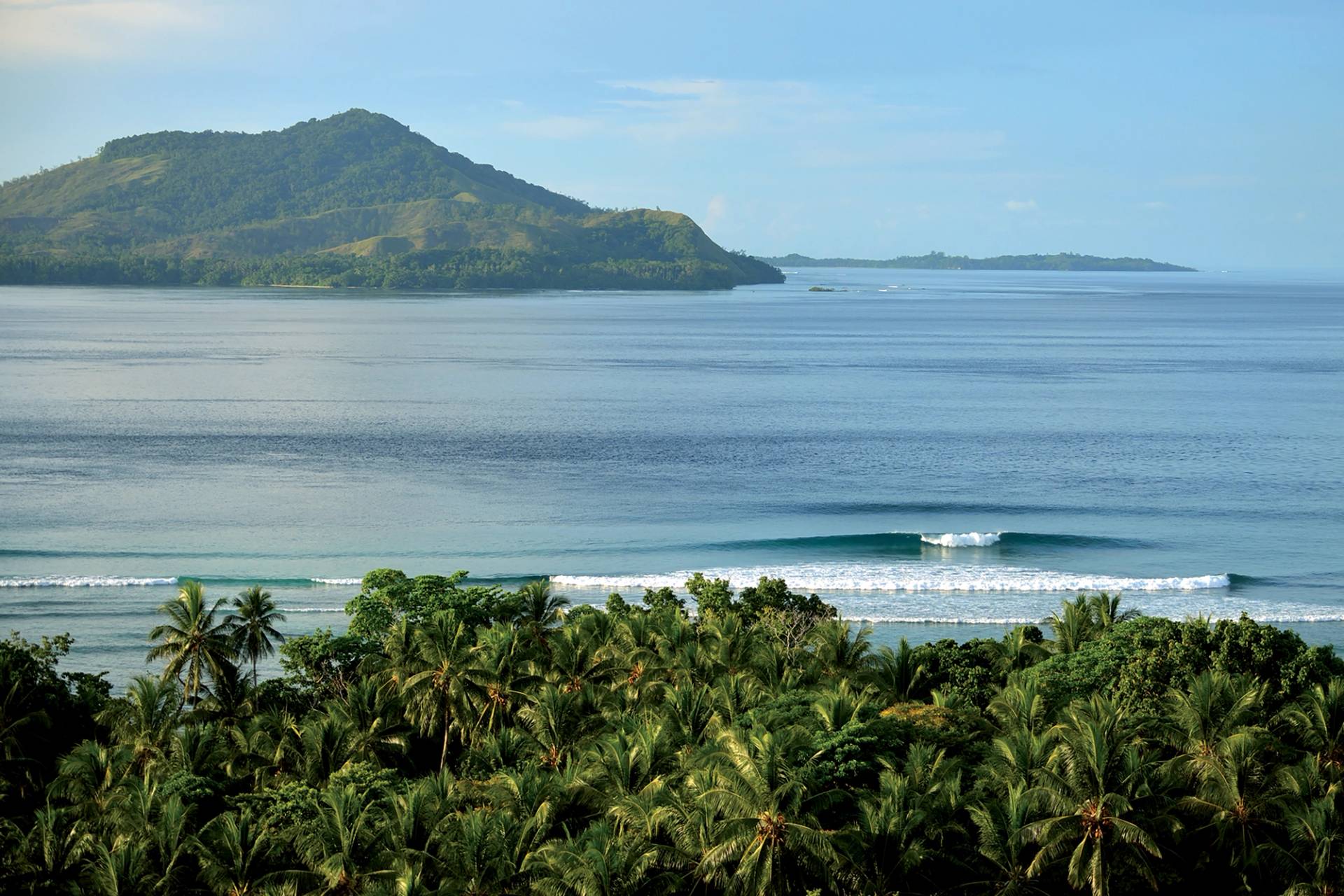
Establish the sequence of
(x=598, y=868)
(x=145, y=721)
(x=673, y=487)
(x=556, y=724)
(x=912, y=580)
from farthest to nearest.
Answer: (x=673, y=487)
(x=912, y=580)
(x=145, y=721)
(x=556, y=724)
(x=598, y=868)

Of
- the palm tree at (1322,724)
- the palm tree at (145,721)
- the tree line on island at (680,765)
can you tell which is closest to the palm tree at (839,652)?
the tree line on island at (680,765)

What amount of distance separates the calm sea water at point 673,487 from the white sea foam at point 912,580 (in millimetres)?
213

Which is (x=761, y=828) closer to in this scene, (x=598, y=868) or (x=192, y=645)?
(x=598, y=868)

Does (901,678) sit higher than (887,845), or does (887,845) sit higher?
(901,678)

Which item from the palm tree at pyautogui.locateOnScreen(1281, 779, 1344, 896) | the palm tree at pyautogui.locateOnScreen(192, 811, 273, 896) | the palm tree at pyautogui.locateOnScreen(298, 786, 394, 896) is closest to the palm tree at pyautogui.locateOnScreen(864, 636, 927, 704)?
the palm tree at pyautogui.locateOnScreen(1281, 779, 1344, 896)

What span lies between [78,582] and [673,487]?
38.2m

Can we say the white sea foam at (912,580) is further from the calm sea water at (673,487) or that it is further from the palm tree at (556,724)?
the palm tree at (556,724)

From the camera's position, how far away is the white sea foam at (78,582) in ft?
201

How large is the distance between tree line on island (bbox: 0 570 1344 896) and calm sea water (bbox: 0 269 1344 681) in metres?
15.9

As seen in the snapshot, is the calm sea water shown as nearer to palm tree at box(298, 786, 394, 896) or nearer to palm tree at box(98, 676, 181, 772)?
palm tree at box(98, 676, 181, 772)

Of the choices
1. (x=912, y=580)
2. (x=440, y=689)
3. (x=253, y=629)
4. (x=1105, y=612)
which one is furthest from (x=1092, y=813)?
(x=912, y=580)

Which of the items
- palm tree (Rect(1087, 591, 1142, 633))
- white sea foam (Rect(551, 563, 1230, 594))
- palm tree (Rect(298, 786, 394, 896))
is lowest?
white sea foam (Rect(551, 563, 1230, 594))

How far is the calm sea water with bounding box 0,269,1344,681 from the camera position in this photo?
63406 mm

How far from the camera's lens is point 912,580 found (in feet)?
213
